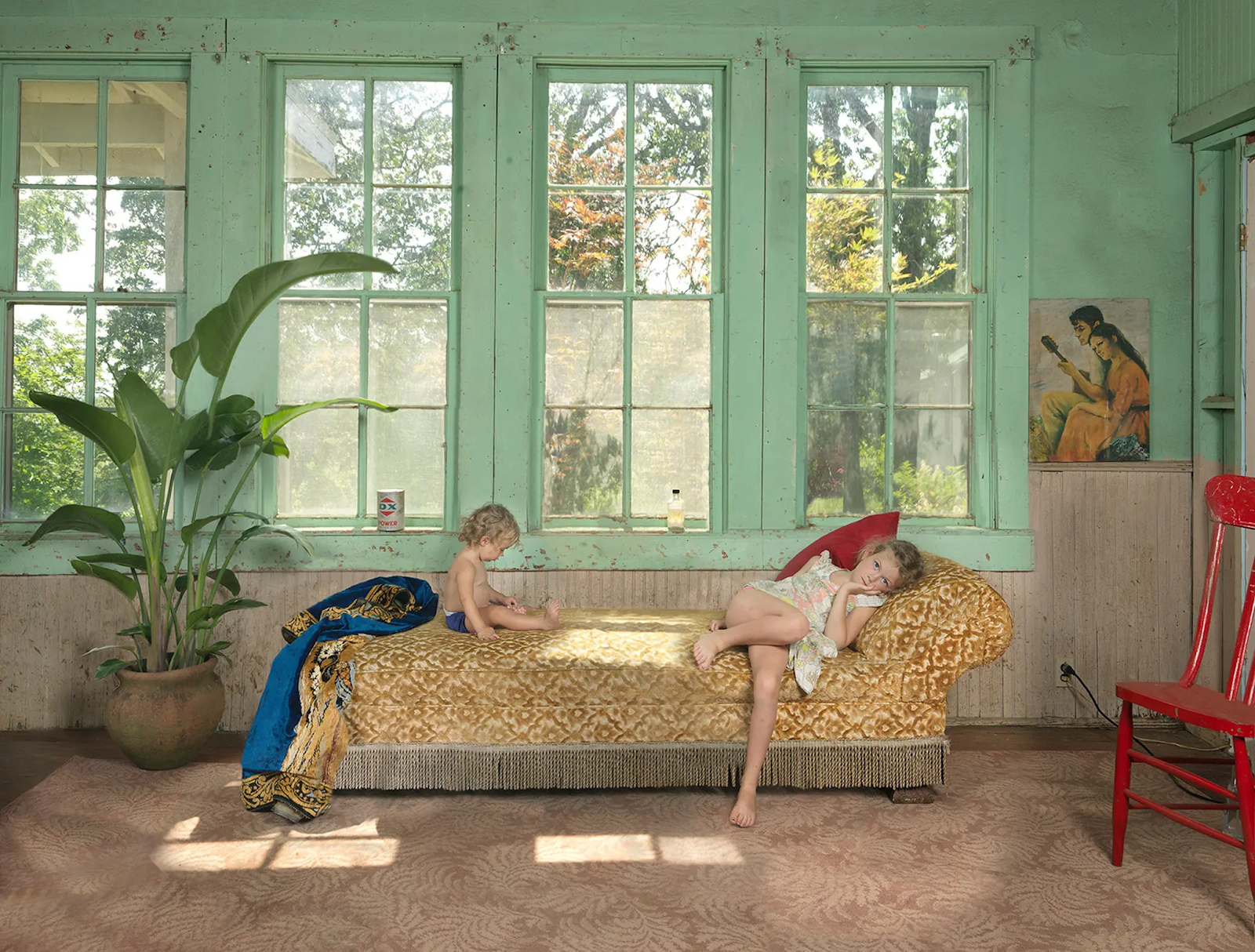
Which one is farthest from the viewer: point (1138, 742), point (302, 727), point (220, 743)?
point (220, 743)

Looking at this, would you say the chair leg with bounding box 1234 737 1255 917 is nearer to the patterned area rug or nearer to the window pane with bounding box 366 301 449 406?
the patterned area rug

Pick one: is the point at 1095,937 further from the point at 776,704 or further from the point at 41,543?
the point at 41,543

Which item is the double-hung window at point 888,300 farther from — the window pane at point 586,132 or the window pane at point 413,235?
the window pane at point 413,235

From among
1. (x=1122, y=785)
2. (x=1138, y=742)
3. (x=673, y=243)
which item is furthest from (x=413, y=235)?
(x=1138, y=742)

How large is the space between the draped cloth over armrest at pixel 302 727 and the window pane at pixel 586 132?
2.24m

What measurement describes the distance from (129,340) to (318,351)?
2.72ft

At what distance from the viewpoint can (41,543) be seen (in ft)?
12.5

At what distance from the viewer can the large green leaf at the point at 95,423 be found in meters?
3.06

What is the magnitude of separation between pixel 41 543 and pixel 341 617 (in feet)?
5.28

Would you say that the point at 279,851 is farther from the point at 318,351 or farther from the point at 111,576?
the point at 318,351

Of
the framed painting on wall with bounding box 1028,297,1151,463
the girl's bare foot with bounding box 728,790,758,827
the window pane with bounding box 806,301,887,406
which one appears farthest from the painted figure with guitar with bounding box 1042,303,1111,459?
the girl's bare foot with bounding box 728,790,758,827

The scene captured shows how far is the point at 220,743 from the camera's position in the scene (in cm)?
370

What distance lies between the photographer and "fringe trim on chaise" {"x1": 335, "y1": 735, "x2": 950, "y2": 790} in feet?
9.87

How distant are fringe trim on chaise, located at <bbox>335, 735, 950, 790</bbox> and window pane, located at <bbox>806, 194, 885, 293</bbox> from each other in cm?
206
